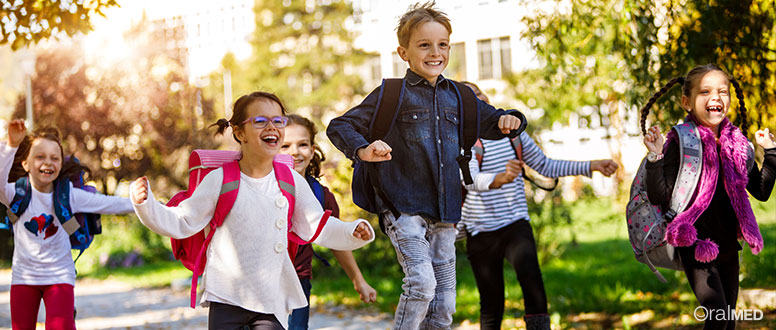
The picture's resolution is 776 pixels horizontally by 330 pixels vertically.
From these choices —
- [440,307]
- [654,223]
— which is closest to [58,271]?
[440,307]

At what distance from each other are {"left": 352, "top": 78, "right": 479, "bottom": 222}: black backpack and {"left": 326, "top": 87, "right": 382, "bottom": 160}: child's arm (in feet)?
0.11

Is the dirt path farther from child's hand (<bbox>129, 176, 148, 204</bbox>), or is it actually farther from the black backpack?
child's hand (<bbox>129, 176, 148, 204</bbox>)

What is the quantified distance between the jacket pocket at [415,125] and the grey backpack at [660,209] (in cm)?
121

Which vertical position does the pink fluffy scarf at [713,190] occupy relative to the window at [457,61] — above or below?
below

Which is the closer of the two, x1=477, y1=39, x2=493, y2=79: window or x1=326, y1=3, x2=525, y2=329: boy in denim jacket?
x1=326, y1=3, x2=525, y2=329: boy in denim jacket

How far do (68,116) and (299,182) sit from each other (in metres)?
15.3

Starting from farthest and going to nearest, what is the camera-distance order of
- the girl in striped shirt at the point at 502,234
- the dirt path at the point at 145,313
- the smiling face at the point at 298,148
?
the dirt path at the point at 145,313
the girl in striped shirt at the point at 502,234
the smiling face at the point at 298,148

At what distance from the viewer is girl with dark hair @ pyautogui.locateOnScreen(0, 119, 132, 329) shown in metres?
5.06

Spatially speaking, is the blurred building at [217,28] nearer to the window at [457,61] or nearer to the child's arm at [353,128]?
the window at [457,61]

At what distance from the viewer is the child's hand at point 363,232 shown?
3.67 m

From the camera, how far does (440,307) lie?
427 centimetres

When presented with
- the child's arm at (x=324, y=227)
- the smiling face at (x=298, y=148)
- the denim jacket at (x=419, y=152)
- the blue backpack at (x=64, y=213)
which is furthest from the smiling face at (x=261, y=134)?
the blue backpack at (x=64, y=213)

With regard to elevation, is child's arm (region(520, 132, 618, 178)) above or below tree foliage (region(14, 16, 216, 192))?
below

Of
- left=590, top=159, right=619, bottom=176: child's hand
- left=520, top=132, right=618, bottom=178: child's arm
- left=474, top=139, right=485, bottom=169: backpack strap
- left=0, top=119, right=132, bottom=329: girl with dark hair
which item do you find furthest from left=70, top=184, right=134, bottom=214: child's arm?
left=590, top=159, right=619, bottom=176: child's hand
